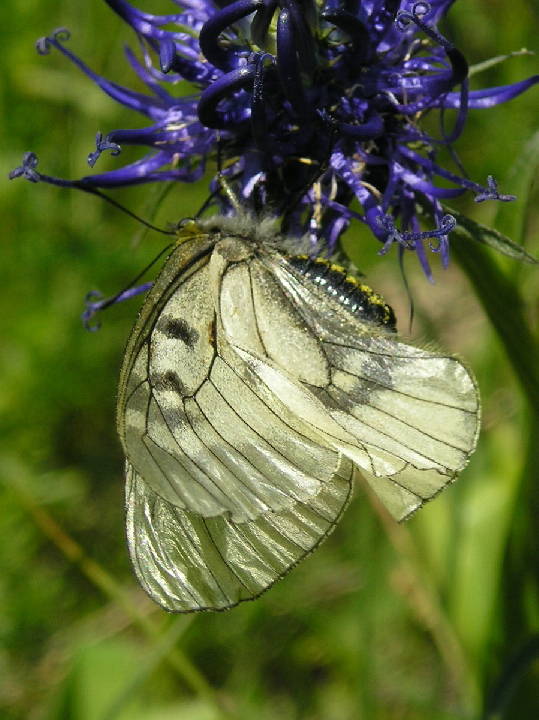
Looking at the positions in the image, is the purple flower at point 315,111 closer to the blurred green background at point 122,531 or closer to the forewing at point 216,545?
the blurred green background at point 122,531

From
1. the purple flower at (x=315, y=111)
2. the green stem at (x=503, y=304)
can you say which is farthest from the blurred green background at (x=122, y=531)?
the purple flower at (x=315, y=111)

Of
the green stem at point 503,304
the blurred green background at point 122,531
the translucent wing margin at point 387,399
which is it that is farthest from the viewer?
the blurred green background at point 122,531

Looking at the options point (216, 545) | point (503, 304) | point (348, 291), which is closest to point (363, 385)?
point (348, 291)

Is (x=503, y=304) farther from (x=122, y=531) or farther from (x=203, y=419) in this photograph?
(x=122, y=531)

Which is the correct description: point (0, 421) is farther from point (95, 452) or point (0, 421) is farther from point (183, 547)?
point (183, 547)

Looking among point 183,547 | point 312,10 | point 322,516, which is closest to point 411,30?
point 312,10

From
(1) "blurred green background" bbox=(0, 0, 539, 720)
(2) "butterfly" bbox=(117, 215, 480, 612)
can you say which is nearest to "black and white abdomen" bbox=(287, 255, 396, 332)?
(2) "butterfly" bbox=(117, 215, 480, 612)
